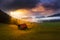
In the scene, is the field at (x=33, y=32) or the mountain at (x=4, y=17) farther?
the mountain at (x=4, y=17)

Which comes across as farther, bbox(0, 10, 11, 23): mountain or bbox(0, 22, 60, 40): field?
bbox(0, 10, 11, 23): mountain

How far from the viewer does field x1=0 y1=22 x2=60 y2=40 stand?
10.0ft

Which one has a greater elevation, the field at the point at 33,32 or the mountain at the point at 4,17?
the mountain at the point at 4,17

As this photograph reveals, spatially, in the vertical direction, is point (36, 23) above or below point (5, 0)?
below

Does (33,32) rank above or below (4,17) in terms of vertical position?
below

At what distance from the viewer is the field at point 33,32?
3057 millimetres

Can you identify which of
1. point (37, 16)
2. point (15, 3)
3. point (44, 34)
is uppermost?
point (15, 3)

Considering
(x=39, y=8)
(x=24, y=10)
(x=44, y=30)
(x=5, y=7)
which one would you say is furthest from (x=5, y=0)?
(x=44, y=30)

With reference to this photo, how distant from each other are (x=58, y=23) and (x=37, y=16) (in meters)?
0.38

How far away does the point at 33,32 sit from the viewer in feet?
10.5

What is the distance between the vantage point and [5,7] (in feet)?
10.8

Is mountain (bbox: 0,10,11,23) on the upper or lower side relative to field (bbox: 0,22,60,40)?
upper

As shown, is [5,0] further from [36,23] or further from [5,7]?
[36,23]

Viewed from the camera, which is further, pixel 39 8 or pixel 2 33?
pixel 39 8
